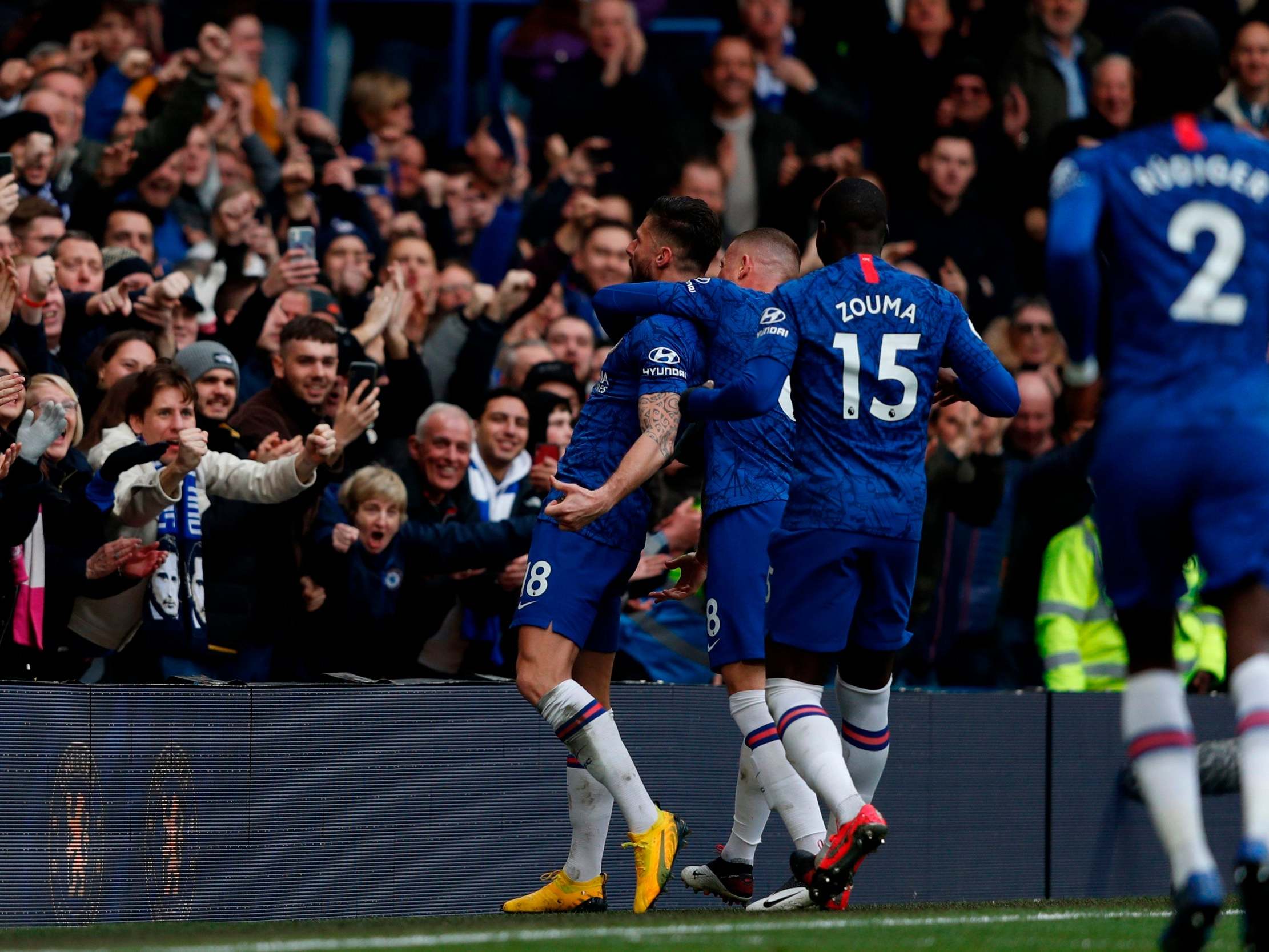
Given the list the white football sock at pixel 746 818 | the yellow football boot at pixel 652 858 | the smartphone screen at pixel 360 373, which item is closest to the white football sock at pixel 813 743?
the white football sock at pixel 746 818

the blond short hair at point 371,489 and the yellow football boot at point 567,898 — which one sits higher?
the blond short hair at point 371,489

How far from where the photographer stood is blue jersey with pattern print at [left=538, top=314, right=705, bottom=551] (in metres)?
6.69

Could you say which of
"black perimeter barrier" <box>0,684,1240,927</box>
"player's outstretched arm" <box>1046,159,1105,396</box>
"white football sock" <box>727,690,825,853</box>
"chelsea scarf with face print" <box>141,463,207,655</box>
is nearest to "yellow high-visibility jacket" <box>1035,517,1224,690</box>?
"black perimeter barrier" <box>0,684,1240,927</box>

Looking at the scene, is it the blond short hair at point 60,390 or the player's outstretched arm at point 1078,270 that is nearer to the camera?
the player's outstretched arm at point 1078,270

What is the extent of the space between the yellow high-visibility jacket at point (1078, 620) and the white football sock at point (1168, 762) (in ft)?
16.7

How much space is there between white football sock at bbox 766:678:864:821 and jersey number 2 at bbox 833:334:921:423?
899mm

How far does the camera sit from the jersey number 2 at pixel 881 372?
6605 millimetres

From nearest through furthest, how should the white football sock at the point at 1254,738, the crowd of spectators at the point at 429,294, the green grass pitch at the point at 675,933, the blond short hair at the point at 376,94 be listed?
the white football sock at the point at 1254,738
the green grass pitch at the point at 675,933
the crowd of spectators at the point at 429,294
the blond short hair at the point at 376,94

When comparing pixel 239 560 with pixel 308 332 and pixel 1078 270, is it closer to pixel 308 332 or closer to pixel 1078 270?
pixel 308 332

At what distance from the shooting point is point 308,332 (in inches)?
349

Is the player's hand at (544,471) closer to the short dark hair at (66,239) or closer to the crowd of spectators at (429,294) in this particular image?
the crowd of spectators at (429,294)

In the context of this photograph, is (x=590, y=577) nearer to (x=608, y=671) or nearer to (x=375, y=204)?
(x=608, y=671)

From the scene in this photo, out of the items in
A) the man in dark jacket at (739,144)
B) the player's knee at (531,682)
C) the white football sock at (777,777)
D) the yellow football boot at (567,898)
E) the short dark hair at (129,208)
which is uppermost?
the man in dark jacket at (739,144)

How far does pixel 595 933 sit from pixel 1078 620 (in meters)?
5.06
